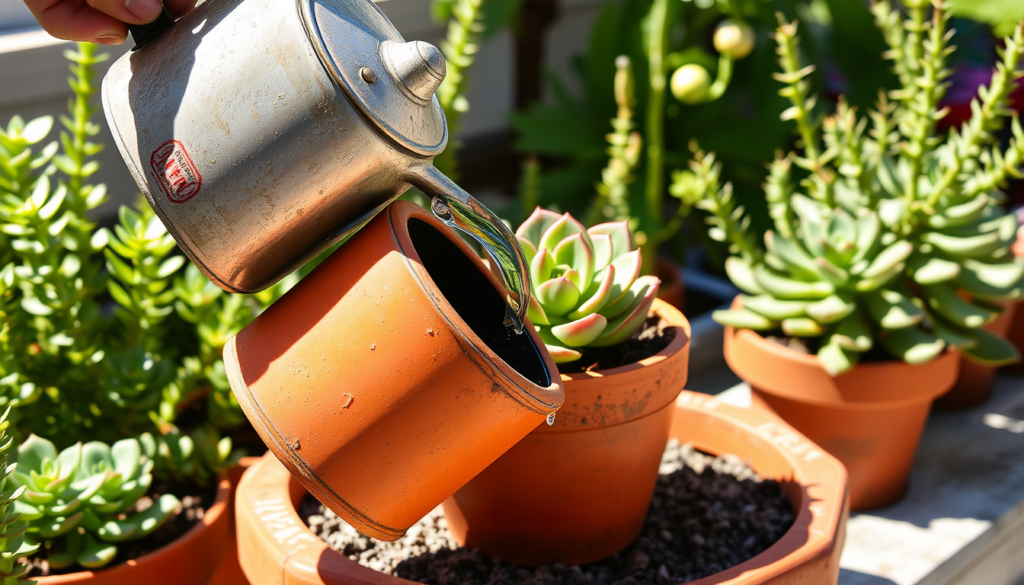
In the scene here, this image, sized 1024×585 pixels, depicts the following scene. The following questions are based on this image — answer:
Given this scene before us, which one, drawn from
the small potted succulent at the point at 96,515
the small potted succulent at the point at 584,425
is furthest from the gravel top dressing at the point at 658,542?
the small potted succulent at the point at 96,515

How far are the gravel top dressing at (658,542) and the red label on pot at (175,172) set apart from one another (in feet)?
1.22

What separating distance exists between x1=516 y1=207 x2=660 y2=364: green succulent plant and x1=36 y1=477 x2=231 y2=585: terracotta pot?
399mm

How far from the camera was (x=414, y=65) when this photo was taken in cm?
57

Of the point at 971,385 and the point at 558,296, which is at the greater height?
the point at 558,296

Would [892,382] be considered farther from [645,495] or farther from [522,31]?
[522,31]

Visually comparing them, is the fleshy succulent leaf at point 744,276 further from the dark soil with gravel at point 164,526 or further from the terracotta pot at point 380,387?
the dark soil with gravel at point 164,526

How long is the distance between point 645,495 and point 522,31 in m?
1.40

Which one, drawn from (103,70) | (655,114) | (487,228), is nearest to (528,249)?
(487,228)

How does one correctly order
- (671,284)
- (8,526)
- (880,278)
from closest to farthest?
(8,526) < (880,278) < (671,284)

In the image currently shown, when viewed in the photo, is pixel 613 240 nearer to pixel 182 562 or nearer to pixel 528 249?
pixel 528 249

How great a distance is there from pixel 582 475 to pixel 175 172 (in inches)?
16.1

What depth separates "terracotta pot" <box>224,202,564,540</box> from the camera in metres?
0.59

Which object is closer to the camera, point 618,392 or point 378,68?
point 378,68

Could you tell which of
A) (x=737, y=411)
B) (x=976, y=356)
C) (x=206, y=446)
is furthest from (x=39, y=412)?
(x=976, y=356)
